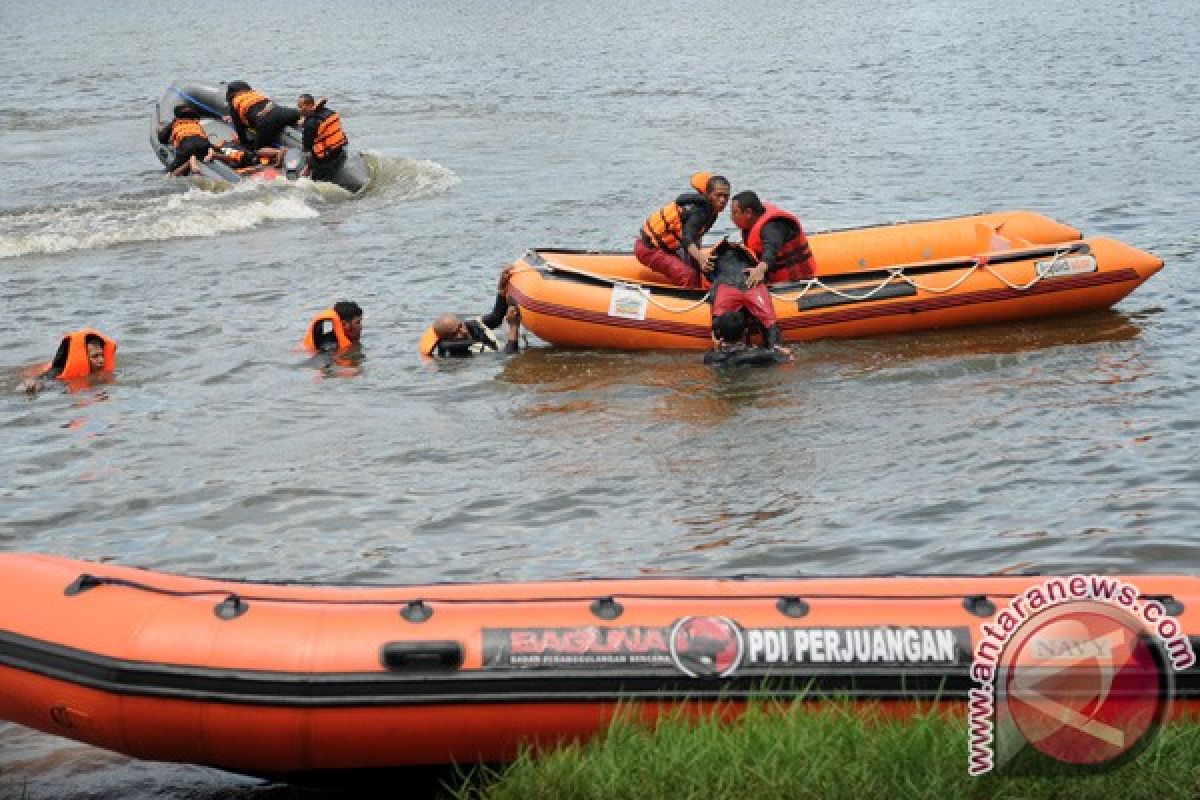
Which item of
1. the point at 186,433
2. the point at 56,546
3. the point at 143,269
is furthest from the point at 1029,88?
the point at 56,546

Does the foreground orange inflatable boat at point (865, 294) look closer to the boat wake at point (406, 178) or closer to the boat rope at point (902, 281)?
the boat rope at point (902, 281)

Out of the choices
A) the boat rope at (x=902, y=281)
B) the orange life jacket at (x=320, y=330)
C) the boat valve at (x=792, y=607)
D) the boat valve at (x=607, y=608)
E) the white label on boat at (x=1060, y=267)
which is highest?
the boat valve at (x=792, y=607)

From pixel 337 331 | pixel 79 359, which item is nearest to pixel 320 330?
pixel 337 331

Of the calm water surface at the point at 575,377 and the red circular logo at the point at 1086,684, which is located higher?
the red circular logo at the point at 1086,684

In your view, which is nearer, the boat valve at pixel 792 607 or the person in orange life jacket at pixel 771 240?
the boat valve at pixel 792 607

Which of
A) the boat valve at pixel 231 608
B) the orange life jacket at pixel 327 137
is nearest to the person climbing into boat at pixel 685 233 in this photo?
the boat valve at pixel 231 608

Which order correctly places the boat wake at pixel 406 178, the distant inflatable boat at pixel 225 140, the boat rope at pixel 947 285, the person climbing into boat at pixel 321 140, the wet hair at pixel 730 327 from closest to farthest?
the wet hair at pixel 730 327
the boat rope at pixel 947 285
the person climbing into boat at pixel 321 140
the distant inflatable boat at pixel 225 140
the boat wake at pixel 406 178

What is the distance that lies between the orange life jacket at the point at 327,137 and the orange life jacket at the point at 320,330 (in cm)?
587

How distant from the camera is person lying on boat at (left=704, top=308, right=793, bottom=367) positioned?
409 inches

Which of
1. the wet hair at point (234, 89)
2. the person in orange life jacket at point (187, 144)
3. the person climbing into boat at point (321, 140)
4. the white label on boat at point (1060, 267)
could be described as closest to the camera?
the white label on boat at point (1060, 267)

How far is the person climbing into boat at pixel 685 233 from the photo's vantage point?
1080cm

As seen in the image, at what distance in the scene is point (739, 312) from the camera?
10.5m

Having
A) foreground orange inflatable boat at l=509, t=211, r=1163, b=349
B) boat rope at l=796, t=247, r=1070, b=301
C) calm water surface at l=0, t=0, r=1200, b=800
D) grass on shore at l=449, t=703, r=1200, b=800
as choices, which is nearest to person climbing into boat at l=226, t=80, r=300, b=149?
calm water surface at l=0, t=0, r=1200, b=800

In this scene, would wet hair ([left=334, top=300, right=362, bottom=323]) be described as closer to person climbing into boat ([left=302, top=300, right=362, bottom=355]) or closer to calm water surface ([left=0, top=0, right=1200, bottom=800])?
person climbing into boat ([left=302, top=300, right=362, bottom=355])
